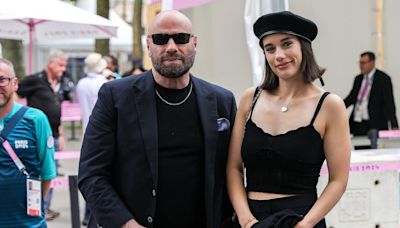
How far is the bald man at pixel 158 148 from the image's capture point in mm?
2928

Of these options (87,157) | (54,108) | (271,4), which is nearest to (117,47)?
(54,108)

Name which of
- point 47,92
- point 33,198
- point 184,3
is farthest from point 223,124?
point 47,92

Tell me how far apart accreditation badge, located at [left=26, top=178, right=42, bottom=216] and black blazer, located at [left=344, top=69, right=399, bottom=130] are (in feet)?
16.4

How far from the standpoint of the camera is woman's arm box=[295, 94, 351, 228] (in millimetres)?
2801

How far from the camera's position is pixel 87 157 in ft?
9.78

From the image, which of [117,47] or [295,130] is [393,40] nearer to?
[295,130]

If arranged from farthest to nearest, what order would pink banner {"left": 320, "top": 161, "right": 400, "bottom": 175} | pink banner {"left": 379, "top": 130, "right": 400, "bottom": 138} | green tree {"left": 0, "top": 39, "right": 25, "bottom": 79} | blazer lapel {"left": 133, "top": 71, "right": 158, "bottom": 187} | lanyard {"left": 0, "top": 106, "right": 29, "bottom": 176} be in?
green tree {"left": 0, "top": 39, "right": 25, "bottom": 79}, pink banner {"left": 379, "top": 130, "right": 400, "bottom": 138}, pink banner {"left": 320, "top": 161, "right": 400, "bottom": 175}, lanyard {"left": 0, "top": 106, "right": 29, "bottom": 176}, blazer lapel {"left": 133, "top": 71, "right": 158, "bottom": 187}

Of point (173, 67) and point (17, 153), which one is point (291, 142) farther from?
point (17, 153)

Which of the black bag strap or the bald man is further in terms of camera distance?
the black bag strap

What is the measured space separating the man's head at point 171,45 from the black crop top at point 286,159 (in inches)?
18.6

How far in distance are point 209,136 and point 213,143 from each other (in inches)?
1.6

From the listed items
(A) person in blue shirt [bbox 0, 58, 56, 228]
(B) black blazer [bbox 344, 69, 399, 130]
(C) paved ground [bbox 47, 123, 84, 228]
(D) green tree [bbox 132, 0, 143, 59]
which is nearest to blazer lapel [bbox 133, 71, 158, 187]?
(A) person in blue shirt [bbox 0, 58, 56, 228]

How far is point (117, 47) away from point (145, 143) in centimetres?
1830

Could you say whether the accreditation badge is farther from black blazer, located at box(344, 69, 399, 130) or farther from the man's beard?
black blazer, located at box(344, 69, 399, 130)
